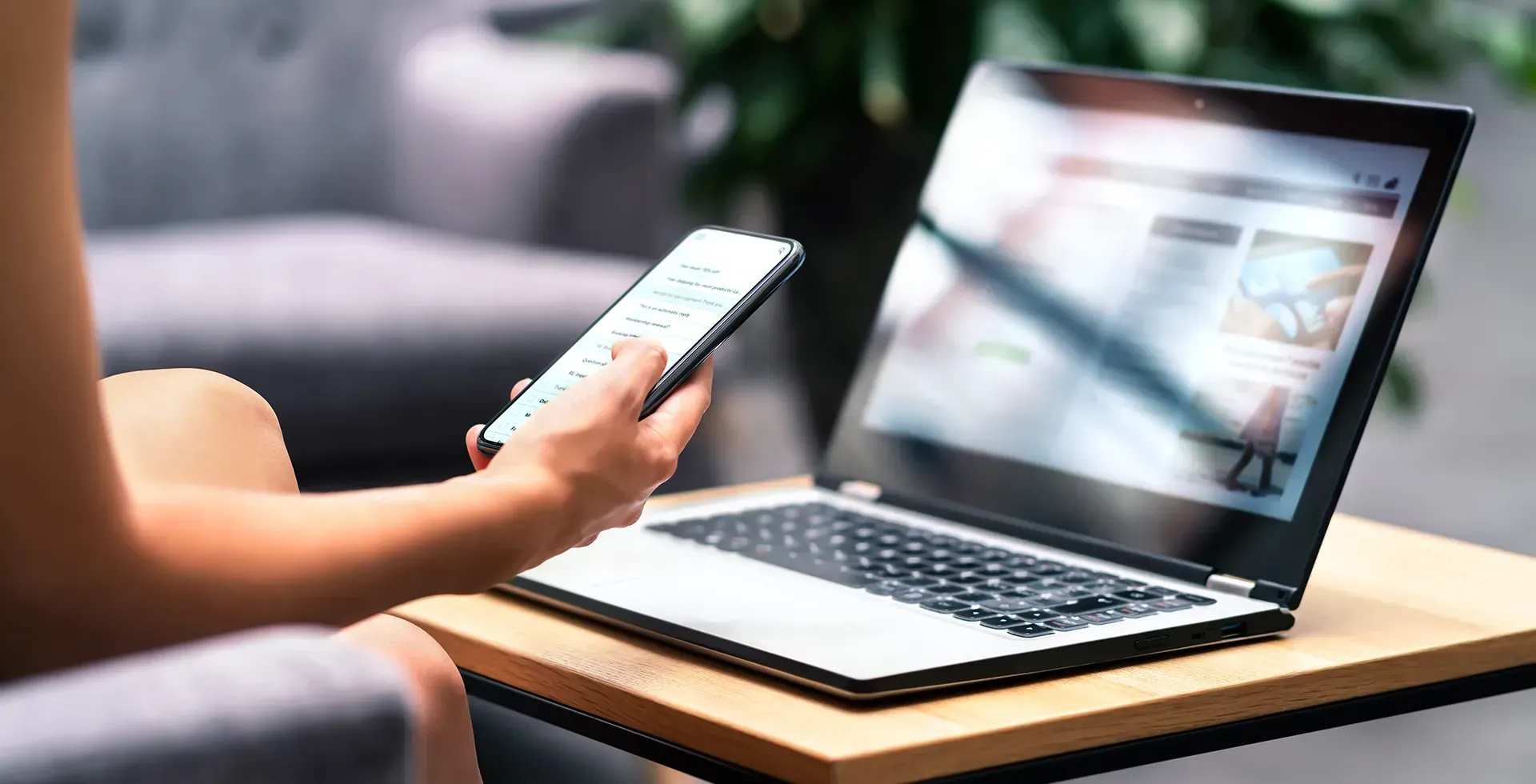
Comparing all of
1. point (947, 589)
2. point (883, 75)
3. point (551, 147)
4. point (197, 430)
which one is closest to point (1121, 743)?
point (947, 589)

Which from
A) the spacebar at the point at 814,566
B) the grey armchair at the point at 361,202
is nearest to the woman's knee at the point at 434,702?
the spacebar at the point at 814,566

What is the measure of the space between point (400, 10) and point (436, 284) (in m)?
0.66

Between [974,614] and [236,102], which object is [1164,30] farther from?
[974,614]

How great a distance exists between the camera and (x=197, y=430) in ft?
1.95

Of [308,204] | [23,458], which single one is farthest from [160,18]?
[23,458]

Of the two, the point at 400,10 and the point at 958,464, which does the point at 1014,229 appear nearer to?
the point at 958,464

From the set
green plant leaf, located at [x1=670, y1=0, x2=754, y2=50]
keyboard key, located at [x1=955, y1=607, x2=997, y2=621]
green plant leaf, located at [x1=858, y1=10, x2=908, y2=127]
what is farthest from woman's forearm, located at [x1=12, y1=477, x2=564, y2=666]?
green plant leaf, located at [x1=670, y1=0, x2=754, y2=50]

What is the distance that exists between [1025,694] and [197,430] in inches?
12.8

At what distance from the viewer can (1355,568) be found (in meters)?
0.85

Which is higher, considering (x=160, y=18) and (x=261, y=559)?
(x=160, y=18)

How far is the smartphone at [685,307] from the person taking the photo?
0.71 m

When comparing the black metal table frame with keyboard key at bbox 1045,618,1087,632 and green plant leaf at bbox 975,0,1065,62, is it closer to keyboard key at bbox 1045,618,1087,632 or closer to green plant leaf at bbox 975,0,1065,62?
keyboard key at bbox 1045,618,1087,632

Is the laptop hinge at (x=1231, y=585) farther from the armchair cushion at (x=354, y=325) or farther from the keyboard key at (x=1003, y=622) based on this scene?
the armchair cushion at (x=354, y=325)

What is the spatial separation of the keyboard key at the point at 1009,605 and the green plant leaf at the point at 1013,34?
1.49 meters
